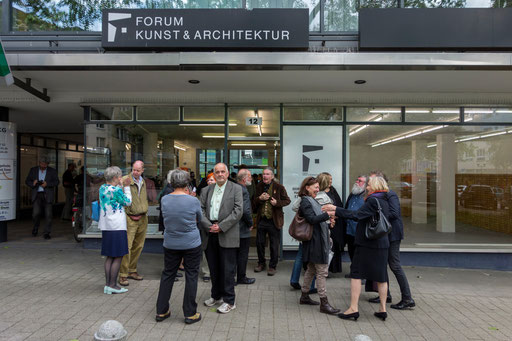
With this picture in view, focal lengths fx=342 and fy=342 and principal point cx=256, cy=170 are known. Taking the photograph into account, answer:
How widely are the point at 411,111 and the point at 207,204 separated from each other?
5.04 meters

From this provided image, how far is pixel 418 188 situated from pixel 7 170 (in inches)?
362

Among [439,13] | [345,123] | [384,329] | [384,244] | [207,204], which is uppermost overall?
[439,13]

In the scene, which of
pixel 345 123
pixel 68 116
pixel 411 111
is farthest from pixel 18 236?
pixel 411 111

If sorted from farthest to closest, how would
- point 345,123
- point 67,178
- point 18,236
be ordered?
point 67,178 < point 18,236 < point 345,123

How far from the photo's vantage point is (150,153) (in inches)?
301

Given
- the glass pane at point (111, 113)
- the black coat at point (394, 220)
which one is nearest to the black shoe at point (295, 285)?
the black coat at point (394, 220)

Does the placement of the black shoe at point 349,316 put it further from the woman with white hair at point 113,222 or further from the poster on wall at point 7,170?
the poster on wall at point 7,170

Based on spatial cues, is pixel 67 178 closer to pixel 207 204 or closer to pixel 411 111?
pixel 207 204

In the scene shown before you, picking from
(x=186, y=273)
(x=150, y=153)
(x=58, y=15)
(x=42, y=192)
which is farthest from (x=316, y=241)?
(x=42, y=192)

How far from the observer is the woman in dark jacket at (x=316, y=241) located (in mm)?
4168

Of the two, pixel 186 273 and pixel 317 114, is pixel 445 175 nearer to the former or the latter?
pixel 317 114

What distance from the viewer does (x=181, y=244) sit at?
3.76m

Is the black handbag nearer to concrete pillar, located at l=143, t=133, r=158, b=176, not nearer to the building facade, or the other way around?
the building facade

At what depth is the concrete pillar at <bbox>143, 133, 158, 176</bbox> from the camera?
7586 millimetres
